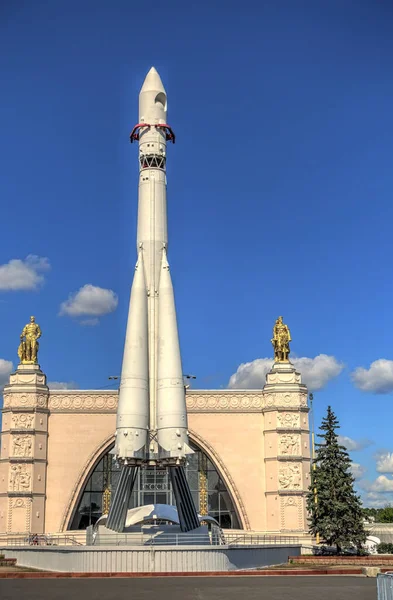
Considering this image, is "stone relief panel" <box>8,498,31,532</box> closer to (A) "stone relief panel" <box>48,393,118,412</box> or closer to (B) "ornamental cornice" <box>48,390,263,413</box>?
(B) "ornamental cornice" <box>48,390,263,413</box>

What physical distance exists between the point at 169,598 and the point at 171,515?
76.1 ft

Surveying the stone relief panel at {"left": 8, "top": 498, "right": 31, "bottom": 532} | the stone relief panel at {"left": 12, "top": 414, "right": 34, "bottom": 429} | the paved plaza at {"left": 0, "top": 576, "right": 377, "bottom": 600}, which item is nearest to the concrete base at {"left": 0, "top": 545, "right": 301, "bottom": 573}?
the paved plaza at {"left": 0, "top": 576, "right": 377, "bottom": 600}

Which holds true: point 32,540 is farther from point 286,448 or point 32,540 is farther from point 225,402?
point 286,448

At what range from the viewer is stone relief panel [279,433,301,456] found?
5056cm

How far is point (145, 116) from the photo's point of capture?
118ft

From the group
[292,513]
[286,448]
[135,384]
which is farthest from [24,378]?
[135,384]

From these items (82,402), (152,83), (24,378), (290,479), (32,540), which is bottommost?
(32,540)

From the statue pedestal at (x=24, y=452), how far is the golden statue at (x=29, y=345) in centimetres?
65

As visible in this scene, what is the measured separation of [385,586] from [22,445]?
3901 centimetres

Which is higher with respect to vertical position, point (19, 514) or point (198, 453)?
point (198, 453)

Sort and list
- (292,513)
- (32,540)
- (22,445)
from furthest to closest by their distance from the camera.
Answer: (22,445) < (292,513) < (32,540)

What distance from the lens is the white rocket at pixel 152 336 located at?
101ft

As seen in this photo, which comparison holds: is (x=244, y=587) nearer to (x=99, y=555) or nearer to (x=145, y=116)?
(x=99, y=555)

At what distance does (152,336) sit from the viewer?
3322cm
